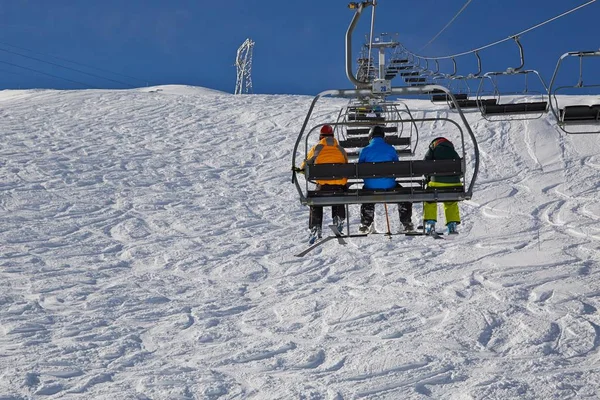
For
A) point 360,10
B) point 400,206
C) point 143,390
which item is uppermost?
point 360,10

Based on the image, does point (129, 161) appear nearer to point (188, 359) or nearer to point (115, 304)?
point (115, 304)

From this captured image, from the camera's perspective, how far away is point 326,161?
26.2 ft

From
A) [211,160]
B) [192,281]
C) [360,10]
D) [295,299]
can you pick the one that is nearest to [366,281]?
[295,299]

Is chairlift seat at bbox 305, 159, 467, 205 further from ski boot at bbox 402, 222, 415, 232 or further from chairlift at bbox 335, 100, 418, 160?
ski boot at bbox 402, 222, 415, 232

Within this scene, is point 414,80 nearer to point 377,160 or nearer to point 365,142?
point 365,142

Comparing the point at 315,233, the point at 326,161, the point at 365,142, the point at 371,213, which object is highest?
the point at 365,142

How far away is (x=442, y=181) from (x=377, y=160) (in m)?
0.74

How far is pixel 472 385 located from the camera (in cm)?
798

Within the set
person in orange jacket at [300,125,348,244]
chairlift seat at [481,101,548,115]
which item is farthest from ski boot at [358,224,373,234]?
chairlift seat at [481,101,548,115]

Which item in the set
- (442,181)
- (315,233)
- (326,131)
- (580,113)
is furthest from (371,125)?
(580,113)

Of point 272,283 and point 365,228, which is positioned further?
point 272,283

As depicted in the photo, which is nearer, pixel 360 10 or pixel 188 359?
pixel 360 10

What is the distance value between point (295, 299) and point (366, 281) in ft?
4.51

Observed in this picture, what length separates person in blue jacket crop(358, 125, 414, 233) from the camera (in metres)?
7.61
